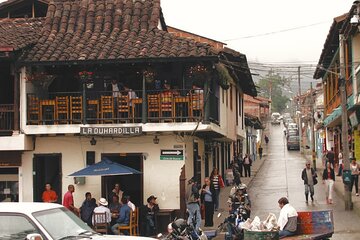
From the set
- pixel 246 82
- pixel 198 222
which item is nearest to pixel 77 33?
pixel 198 222

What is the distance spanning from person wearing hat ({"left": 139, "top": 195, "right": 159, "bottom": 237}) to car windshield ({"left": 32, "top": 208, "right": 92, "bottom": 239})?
9.26 meters

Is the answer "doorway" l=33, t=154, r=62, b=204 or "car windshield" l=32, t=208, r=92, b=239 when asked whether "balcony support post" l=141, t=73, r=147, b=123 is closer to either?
"doorway" l=33, t=154, r=62, b=204

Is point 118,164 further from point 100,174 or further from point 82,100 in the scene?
point 82,100

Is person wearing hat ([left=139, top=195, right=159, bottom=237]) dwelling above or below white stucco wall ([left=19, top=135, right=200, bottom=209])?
below

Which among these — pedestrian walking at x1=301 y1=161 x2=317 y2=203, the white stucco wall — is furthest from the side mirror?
pedestrian walking at x1=301 y1=161 x2=317 y2=203

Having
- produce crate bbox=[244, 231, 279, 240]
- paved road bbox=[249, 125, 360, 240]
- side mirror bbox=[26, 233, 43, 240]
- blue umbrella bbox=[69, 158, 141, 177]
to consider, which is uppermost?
blue umbrella bbox=[69, 158, 141, 177]

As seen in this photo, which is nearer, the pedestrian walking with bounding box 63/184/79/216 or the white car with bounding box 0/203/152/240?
the white car with bounding box 0/203/152/240

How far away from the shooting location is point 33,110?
68.9 ft

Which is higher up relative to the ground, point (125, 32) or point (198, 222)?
point (125, 32)

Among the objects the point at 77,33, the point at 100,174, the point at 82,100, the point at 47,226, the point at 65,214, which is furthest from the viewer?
the point at 77,33

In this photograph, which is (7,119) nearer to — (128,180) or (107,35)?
(107,35)

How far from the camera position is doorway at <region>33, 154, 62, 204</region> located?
21.5m

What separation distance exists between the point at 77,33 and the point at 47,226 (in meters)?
13.5

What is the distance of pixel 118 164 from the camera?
2008cm
